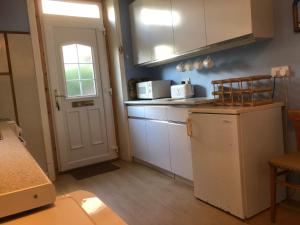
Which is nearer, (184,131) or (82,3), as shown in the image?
(184,131)

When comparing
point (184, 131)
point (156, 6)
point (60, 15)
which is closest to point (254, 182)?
point (184, 131)

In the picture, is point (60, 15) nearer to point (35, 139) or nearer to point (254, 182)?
point (35, 139)

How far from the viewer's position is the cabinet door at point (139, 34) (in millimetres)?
3283

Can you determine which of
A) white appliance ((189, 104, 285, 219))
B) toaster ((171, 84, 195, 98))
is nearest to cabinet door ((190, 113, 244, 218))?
white appliance ((189, 104, 285, 219))

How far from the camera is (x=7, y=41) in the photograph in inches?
115

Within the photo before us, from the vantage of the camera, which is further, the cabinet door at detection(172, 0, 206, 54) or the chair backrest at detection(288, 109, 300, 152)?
the cabinet door at detection(172, 0, 206, 54)

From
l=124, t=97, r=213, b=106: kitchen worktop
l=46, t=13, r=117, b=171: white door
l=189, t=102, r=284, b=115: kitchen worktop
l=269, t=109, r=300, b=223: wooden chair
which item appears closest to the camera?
l=269, t=109, r=300, b=223: wooden chair

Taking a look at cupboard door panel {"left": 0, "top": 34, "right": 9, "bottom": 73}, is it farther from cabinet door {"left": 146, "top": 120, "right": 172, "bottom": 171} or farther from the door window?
cabinet door {"left": 146, "top": 120, "right": 172, "bottom": 171}

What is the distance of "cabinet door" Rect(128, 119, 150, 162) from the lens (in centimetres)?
329

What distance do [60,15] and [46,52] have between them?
1.79 feet

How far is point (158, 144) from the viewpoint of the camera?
2.97 m

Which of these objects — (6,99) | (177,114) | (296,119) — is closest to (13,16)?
(6,99)

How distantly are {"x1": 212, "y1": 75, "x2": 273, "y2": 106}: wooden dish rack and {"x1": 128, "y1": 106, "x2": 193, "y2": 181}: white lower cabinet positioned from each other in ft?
1.36

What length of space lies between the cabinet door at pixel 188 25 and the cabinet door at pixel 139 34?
0.64 meters
